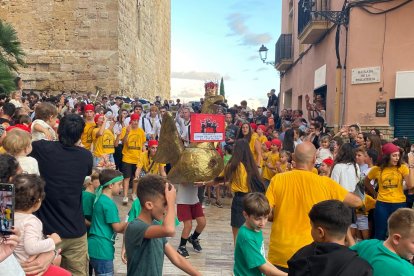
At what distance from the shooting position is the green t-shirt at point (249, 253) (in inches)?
121

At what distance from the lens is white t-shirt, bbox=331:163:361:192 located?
209 inches

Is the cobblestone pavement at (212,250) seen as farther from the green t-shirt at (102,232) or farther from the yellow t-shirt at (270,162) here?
the green t-shirt at (102,232)

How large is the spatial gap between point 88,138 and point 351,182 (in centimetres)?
490

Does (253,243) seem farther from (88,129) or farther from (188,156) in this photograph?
(88,129)

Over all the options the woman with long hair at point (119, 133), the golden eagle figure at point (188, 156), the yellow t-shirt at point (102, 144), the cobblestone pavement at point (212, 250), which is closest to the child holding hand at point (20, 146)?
the golden eagle figure at point (188, 156)

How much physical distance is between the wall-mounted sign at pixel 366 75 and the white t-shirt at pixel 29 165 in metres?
8.73

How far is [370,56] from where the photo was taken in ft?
34.3

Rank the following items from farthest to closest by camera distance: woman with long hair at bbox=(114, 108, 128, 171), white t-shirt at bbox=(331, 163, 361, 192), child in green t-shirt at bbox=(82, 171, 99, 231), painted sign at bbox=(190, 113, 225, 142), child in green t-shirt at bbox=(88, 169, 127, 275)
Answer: woman with long hair at bbox=(114, 108, 128, 171), white t-shirt at bbox=(331, 163, 361, 192), painted sign at bbox=(190, 113, 225, 142), child in green t-shirt at bbox=(82, 171, 99, 231), child in green t-shirt at bbox=(88, 169, 127, 275)

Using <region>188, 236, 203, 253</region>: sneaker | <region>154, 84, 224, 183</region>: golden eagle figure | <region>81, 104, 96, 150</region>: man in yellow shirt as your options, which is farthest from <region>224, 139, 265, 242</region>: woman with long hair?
<region>81, 104, 96, 150</region>: man in yellow shirt

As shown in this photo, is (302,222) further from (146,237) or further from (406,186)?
(406,186)

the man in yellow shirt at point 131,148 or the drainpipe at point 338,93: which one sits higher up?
the drainpipe at point 338,93

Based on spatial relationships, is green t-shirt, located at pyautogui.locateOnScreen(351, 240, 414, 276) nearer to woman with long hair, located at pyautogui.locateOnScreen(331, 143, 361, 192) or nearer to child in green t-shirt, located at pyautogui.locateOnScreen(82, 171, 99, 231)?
child in green t-shirt, located at pyautogui.locateOnScreen(82, 171, 99, 231)

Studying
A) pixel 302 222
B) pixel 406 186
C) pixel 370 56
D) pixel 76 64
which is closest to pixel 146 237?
pixel 302 222

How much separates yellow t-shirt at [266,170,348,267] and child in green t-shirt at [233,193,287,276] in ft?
0.59
